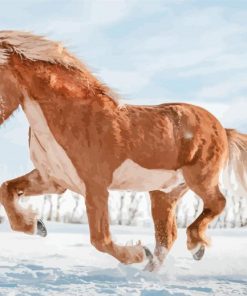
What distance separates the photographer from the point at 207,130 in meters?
3.54

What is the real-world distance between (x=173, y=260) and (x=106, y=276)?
1.30 feet

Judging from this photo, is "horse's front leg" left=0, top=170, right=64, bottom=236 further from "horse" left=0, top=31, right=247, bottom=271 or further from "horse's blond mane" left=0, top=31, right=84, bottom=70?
"horse's blond mane" left=0, top=31, right=84, bottom=70

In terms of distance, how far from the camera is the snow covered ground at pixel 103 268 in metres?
3.29

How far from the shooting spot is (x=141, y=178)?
3336 millimetres

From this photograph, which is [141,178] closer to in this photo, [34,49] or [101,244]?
[101,244]

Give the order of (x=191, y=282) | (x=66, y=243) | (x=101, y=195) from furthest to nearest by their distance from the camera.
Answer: (x=66, y=243), (x=191, y=282), (x=101, y=195)

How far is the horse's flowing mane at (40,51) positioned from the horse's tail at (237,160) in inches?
33.8

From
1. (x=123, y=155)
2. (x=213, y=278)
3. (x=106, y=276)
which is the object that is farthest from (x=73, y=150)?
(x=213, y=278)

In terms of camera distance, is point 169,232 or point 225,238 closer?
point 169,232

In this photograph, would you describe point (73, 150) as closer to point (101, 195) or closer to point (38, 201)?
point (101, 195)

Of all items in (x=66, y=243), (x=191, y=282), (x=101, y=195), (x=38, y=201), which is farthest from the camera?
(x=66, y=243)

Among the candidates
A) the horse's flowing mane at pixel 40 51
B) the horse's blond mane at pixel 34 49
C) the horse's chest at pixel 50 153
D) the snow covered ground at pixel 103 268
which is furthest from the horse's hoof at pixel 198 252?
the horse's blond mane at pixel 34 49

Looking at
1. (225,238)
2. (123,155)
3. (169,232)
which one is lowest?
(225,238)

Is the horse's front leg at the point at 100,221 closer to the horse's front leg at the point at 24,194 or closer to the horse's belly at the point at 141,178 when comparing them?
the horse's belly at the point at 141,178
